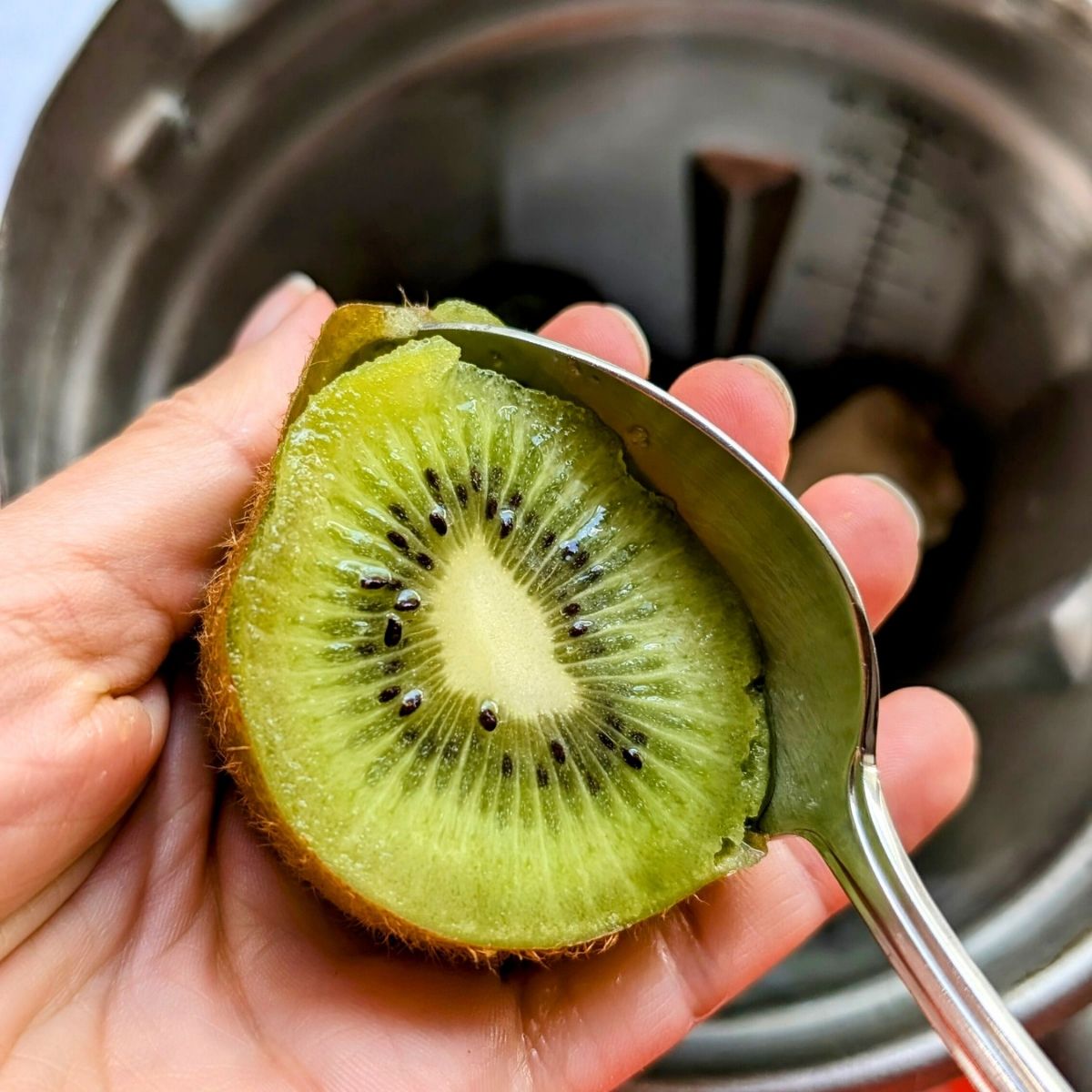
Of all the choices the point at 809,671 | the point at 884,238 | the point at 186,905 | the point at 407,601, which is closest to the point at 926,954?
the point at 809,671

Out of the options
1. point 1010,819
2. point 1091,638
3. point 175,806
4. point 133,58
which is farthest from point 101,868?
point 1091,638

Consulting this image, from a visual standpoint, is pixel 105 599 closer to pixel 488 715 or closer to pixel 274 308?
pixel 488 715

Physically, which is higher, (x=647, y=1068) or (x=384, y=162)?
(x=384, y=162)

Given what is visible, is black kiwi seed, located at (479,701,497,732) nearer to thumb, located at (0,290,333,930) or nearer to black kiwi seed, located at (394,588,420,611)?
black kiwi seed, located at (394,588,420,611)

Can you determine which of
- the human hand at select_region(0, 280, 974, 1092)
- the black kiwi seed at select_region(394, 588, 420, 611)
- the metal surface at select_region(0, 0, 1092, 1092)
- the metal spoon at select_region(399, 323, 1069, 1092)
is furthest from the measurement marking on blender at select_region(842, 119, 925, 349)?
the black kiwi seed at select_region(394, 588, 420, 611)

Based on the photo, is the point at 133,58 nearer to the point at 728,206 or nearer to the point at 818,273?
the point at 728,206

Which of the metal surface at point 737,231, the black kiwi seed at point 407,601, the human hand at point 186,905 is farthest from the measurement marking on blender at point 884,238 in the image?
the black kiwi seed at point 407,601

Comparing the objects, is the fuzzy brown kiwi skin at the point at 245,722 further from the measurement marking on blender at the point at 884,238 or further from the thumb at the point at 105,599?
the measurement marking on blender at the point at 884,238

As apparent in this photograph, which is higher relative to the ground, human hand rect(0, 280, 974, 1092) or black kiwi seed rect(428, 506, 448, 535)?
black kiwi seed rect(428, 506, 448, 535)
